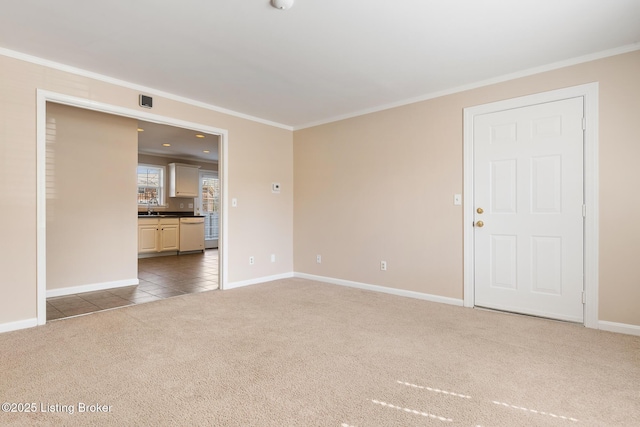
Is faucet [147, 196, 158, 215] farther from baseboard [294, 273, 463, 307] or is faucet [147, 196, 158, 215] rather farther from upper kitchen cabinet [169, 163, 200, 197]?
baseboard [294, 273, 463, 307]

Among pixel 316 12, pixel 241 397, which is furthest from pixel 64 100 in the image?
pixel 241 397

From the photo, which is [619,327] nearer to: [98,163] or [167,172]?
[98,163]

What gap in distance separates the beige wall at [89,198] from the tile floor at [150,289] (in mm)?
365

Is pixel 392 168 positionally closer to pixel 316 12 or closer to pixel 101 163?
pixel 316 12

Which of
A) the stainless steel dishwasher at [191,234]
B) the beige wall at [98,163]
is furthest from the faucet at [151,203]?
the beige wall at [98,163]

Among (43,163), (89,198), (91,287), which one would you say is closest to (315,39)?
(43,163)

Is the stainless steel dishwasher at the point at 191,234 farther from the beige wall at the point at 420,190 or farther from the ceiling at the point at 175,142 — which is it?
the beige wall at the point at 420,190

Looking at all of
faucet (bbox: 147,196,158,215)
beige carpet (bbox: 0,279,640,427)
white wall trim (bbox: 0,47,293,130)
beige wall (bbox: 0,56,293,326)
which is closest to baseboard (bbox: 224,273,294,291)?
beige wall (bbox: 0,56,293,326)

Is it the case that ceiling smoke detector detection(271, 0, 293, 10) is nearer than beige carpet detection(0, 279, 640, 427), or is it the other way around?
beige carpet detection(0, 279, 640, 427)

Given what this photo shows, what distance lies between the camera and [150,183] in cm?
837

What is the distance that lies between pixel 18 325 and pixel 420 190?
4214 millimetres

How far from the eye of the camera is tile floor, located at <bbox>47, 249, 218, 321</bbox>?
376 cm

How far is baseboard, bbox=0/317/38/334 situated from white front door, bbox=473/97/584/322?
171 inches

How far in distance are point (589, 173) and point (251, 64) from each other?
3225 millimetres
